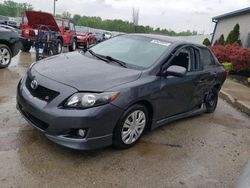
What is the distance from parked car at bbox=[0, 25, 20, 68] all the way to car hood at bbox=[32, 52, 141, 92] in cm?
448

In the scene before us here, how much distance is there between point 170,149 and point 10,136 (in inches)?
89.9

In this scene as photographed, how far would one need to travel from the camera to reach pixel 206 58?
5742mm

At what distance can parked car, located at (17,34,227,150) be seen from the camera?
3396mm

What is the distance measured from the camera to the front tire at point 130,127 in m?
3.74

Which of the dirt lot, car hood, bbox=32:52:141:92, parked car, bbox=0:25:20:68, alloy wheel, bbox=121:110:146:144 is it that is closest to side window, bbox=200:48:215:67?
the dirt lot

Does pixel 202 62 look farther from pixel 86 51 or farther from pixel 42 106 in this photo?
pixel 42 106

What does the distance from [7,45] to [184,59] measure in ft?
18.8

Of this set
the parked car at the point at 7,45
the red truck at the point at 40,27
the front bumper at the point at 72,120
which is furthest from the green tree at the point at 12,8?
the front bumper at the point at 72,120

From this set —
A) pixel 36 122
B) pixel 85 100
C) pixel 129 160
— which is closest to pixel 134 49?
pixel 85 100

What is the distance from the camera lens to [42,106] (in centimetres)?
346

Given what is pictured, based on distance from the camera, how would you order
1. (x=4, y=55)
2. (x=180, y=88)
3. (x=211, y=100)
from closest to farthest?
(x=180, y=88) < (x=211, y=100) < (x=4, y=55)

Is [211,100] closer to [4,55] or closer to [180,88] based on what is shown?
[180,88]

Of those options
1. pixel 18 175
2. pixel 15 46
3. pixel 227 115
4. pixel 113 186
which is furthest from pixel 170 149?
pixel 15 46

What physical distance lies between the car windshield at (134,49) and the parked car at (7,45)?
4189mm
